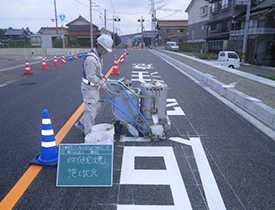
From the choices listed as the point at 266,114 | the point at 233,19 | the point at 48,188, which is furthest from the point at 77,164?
the point at 233,19

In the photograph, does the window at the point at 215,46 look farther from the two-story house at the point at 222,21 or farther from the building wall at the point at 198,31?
the building wall at the point at 198,31

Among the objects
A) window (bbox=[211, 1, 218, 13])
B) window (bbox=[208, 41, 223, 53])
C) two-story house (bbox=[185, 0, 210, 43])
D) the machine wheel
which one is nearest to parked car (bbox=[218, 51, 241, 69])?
the machine wheel

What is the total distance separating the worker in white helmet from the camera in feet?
12.7

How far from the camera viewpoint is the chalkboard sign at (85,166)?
2.93 m

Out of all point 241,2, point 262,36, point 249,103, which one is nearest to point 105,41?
point 249,103

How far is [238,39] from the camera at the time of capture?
110 feet

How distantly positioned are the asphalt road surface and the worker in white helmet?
0.54 m

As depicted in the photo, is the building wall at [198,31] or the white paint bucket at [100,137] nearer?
the white paint bucket at [100,137]

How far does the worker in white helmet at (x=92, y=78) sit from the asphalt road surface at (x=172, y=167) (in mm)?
536

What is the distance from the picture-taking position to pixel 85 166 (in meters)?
2.98

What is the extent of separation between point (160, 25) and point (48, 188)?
74.7 m

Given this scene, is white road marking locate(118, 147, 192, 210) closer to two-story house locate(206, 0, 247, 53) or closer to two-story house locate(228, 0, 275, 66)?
two-story house locate(228, 0, 275, 66)

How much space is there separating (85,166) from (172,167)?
1324 mm

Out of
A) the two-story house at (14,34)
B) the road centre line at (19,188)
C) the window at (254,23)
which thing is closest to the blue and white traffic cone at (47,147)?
the road centre line at (19,188)
